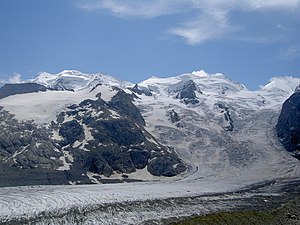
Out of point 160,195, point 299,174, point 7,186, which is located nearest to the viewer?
point 160,195

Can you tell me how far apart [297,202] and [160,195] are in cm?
3515

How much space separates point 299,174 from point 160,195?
3794 inches

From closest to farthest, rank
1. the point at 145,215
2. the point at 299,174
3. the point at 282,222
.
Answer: the point at 282,222 → the point at 145,215 → the point at 299,174

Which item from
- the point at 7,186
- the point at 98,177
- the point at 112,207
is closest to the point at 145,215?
the point at 112,207

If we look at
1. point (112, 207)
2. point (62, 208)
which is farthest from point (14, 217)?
point (112, 207)

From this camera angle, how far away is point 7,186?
152 metres

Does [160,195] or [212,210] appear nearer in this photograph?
[212,210]

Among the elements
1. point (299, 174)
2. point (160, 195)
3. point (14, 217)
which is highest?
point (14, 217)

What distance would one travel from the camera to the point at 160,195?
400 feet

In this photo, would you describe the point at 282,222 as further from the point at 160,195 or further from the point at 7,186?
the point at 7,186

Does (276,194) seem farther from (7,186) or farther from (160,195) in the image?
(7,186)

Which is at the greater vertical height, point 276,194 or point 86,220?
point 86,220

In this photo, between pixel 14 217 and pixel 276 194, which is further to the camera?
pixel 276 194

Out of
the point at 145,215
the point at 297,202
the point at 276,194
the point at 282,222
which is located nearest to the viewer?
the point at 282,222
